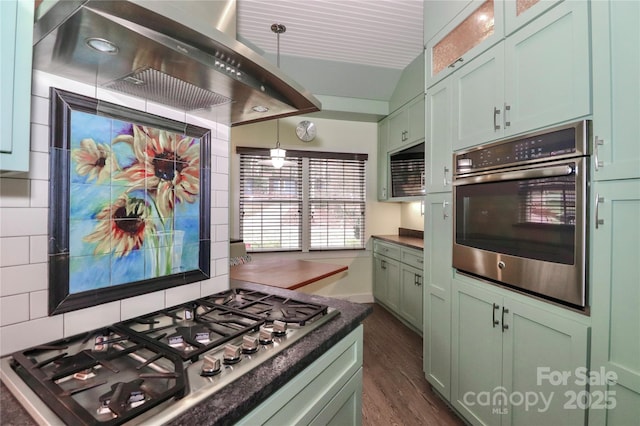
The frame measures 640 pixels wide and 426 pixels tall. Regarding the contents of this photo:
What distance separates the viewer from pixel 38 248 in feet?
2.83

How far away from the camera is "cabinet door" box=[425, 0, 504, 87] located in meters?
1.60

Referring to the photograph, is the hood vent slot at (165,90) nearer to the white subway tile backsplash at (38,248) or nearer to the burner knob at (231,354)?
the white subway tile backsplash at (38,248)

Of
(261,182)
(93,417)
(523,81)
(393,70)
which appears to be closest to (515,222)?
(523,81)

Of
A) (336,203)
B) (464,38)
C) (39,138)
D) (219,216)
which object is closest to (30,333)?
(39,138)

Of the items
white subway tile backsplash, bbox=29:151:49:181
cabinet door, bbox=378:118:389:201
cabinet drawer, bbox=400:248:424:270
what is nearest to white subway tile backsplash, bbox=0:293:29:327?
white subway tile backsplash, bbox=29:151:49:181

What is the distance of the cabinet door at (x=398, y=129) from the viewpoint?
11.5ft

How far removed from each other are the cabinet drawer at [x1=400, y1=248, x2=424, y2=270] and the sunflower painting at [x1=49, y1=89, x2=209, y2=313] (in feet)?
7.49

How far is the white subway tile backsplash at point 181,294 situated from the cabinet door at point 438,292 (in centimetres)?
148

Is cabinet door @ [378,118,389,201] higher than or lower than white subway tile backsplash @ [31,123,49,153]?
higher

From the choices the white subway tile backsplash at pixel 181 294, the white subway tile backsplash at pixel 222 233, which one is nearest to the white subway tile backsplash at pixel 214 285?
the white subway tile backsplash at pixel 181 294

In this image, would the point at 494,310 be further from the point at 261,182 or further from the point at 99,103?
the point at 261,182

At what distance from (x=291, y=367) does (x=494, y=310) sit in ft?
4.16

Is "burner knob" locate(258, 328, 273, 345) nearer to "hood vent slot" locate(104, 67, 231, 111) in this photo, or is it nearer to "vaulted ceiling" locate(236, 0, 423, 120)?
"hood vent slot" locate(104, 67, 231, 111)

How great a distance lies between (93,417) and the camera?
549mm
